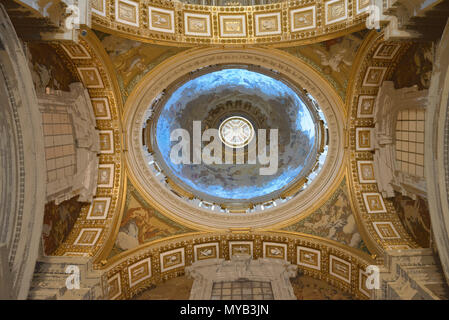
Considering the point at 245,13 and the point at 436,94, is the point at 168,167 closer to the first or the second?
the point at 245,13

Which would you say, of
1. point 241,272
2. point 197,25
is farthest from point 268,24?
point 241,272

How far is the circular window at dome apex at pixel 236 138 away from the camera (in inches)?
547

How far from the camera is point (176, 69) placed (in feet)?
39.2

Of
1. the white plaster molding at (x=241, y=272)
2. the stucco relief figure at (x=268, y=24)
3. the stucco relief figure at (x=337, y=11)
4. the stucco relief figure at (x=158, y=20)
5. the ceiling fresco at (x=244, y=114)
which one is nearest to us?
the stucco relief figure at (x=337, y=11)

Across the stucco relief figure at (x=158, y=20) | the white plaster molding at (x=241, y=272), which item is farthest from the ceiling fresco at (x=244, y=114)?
the stucco relief figure at (x=158, y=20)

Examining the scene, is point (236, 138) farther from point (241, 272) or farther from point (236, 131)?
point (241, 272)

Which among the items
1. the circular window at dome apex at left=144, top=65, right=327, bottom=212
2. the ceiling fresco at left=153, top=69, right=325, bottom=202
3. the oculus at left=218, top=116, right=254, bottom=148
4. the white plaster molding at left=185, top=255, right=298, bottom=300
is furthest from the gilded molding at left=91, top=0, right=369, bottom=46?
the white plaster molding at left=185, top=255, right=298, bottom=300

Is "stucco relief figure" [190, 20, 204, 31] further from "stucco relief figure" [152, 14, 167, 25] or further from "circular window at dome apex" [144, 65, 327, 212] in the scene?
"circular window at dome apex" [144, 65, 327, 212]

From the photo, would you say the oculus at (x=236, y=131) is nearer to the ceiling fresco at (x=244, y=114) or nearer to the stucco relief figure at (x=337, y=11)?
the ceiling fresco at (x=244, y=114)

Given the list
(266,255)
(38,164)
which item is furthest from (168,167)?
(38,164)

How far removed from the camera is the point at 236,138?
17.7 m

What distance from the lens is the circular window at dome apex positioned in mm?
13891

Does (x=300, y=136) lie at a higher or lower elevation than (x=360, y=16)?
lower

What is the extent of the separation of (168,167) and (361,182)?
7.55 meters
